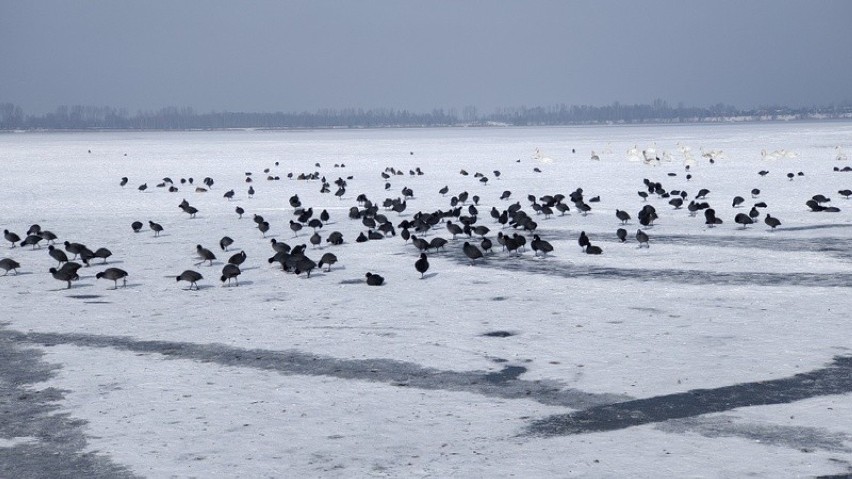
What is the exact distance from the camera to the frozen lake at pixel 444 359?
617 cm

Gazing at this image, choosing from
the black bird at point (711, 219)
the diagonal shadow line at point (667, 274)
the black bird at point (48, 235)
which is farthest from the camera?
the black bird at point (711, 219)

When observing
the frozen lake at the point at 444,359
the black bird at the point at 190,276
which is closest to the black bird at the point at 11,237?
the frozen lake at the point at 444,359

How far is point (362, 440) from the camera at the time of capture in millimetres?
6488

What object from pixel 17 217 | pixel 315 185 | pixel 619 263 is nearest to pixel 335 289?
pixel 619 263

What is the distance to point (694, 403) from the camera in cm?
711

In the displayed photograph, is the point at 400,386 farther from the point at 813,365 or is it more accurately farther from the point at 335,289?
the point at 335,289

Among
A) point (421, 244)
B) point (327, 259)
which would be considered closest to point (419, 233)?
point (421, 244)

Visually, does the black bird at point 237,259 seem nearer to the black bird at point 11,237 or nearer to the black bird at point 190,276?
the black bird at point 190,276

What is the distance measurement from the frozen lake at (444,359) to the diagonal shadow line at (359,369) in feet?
0.11

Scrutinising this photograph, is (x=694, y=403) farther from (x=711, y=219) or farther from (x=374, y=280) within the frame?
(x=711, y=219)

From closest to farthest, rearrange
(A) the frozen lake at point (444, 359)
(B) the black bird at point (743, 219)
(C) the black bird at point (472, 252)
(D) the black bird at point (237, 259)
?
(A) the frozen lake at point (444, 359)
(D) the black bird at point (237, 259)
(C) the black bird at point (472, 252)
(B) the black bird at point (743, 219)

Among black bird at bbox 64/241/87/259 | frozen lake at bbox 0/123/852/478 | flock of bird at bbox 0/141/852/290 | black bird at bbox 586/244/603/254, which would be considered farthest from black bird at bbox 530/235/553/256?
black bird at bbox 64/241/87/259

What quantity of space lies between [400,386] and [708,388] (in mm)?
2603

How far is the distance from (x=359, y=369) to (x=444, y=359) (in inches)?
33.6
